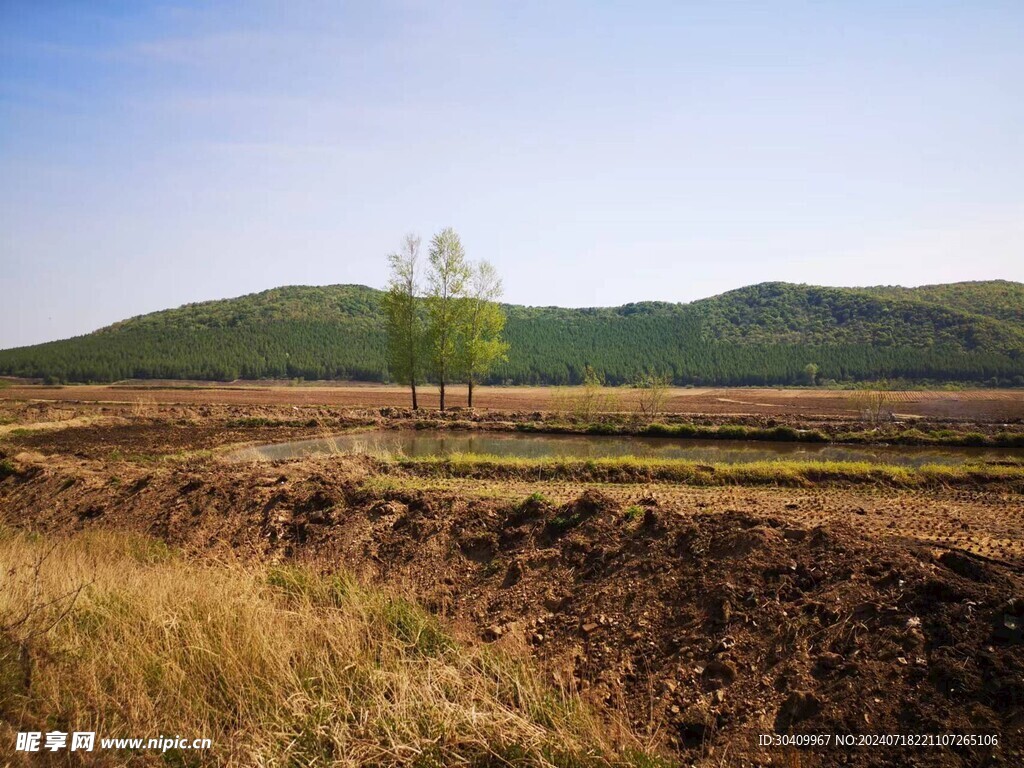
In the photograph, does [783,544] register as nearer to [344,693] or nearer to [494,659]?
[494,659]

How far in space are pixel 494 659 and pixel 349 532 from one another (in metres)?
6.22

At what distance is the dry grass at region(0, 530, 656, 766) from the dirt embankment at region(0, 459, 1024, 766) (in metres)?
1.20

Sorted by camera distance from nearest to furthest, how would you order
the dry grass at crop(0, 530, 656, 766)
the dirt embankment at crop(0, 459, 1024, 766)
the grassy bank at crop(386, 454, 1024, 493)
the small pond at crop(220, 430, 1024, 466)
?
the dry grass at crop(0, 530, 656, 766), the dirt embankment at crop(0, 459, 1024, 766), the grassy bank at crop(386, 454, 1024, 493), the small pond at crop(220, 430, 1024, 466)

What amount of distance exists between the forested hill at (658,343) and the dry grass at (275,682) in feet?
292

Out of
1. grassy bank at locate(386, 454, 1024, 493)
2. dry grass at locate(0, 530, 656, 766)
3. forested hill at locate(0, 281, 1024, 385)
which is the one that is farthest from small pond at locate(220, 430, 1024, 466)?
forested hill at locate(0, 281, 1024, 385)

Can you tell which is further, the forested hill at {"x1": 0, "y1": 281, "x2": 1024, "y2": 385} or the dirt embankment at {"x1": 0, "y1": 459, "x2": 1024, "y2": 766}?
the forested hill at {"x1": 0, "y1": 281, "x2": 1024, "y2": 385}

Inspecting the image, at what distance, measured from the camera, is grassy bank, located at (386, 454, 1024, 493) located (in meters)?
17.7

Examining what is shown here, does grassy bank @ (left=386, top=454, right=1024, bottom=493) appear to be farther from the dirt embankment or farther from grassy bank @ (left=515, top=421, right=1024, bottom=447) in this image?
grassy bank @ (left=515, top=421, right=1024, bottom=447)

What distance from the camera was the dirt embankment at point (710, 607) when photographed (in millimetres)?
5270

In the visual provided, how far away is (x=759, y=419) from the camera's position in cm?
3531

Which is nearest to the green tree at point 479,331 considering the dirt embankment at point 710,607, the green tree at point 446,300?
the green tree at point 446,300

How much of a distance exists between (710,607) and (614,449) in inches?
800

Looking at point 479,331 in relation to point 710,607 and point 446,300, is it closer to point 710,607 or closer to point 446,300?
point 446,300

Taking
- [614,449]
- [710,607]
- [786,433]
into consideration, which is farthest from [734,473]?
[786,433]
